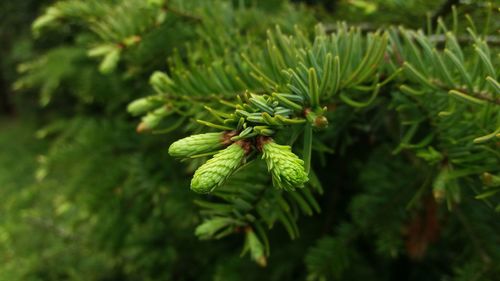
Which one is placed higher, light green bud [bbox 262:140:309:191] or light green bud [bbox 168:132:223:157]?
light green bud [bbox 168:132:223:157]

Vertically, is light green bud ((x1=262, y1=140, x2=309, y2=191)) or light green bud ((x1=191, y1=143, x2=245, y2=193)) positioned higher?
light green bud ((x1=191, y1=143, x2=245, y2=193))

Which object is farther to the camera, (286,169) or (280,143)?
(280,143)

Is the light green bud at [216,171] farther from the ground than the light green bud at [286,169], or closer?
farther from the ground

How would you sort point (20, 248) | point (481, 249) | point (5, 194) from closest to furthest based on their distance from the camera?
1. point (481, 249)
2. point (20, 248)
3. point (5, 194)

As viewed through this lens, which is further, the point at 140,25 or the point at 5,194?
the point at 5,194

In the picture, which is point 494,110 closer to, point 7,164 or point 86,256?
point 86,256

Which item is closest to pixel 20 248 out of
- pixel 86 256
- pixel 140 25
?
pixel 86 256

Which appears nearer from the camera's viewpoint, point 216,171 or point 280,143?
point 216,171

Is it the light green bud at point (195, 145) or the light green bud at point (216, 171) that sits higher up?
the light green bud at point (195, 145)
